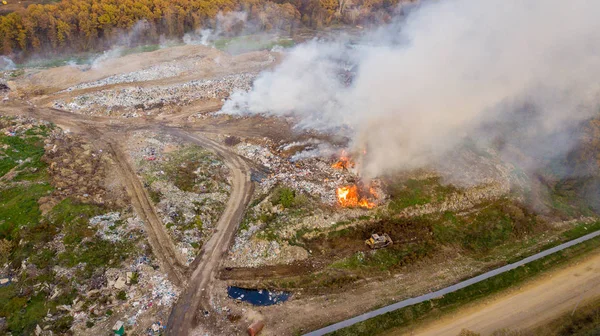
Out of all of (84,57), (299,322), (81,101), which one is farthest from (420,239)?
(84,57)

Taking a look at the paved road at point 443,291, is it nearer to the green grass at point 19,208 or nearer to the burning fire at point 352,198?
the burning fire at point 352,198

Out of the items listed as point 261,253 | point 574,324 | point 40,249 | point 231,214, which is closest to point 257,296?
point 261,253

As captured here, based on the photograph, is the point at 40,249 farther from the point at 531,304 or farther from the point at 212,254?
the point at 531,304

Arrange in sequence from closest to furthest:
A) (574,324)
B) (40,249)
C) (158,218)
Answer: (574,324), (40,249), (158,218)

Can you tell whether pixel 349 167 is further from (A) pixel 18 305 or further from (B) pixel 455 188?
(A) pixel 18 305

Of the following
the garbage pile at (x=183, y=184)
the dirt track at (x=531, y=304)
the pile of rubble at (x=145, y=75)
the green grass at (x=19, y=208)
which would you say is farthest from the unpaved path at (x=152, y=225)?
the pile of rubble at (x=145, y=75)

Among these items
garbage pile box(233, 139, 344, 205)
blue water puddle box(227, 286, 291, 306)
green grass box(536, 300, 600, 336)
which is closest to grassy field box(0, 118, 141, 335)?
blue water puddle box(227, 286, 291, 306)

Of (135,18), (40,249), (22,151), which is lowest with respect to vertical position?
(40,249)
